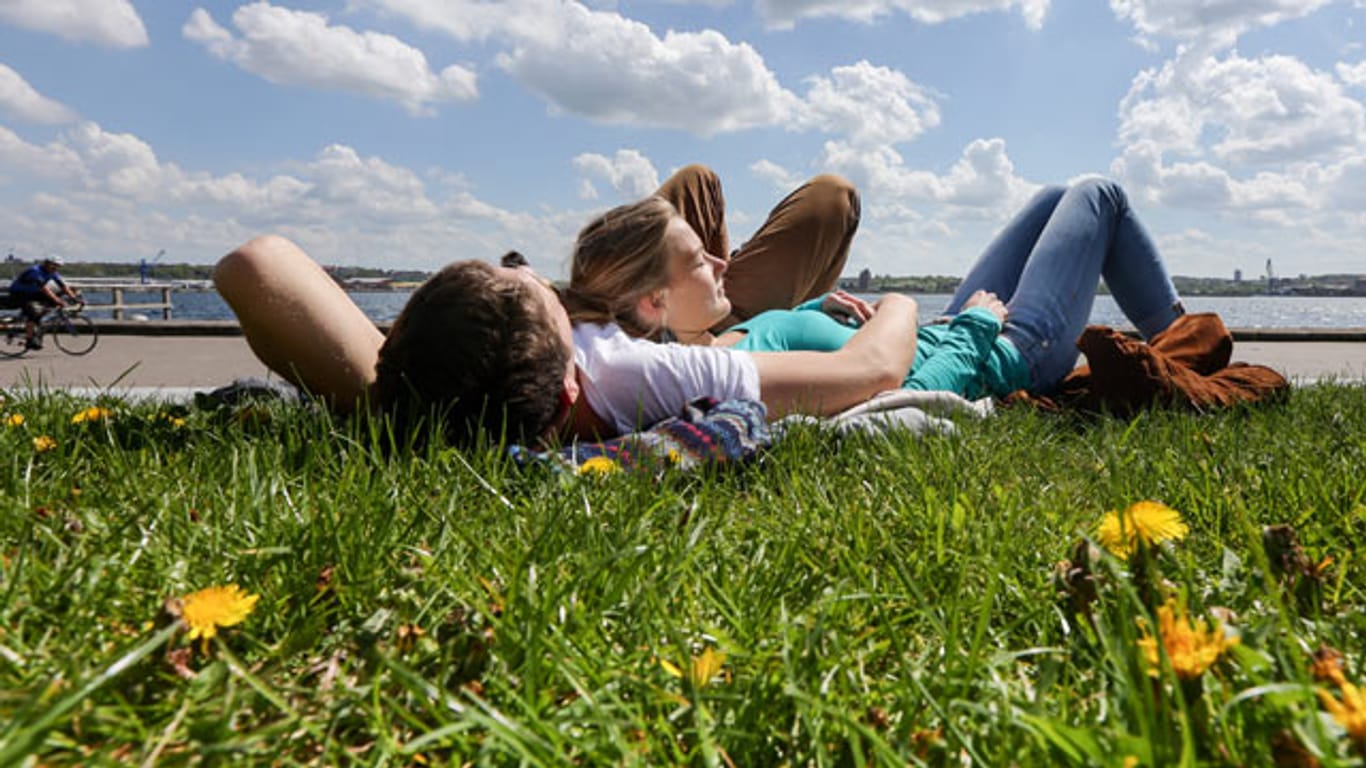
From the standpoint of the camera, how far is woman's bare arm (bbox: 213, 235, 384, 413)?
2.40 m

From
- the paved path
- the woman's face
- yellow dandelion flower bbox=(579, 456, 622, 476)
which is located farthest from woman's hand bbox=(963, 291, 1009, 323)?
yellow dandelion flower bbox=(579, 456, 622, 476)

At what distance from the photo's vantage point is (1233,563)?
1.17 m

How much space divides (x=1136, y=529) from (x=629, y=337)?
2.04 meters

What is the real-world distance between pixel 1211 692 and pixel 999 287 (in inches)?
159

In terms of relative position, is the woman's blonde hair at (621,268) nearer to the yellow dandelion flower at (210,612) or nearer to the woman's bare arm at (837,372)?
the woman's bare arm at (837,372)

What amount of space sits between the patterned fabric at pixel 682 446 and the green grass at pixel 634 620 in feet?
0.37

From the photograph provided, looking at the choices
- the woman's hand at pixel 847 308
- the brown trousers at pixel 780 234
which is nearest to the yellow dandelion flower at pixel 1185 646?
the woman's hand at pixel 847 308

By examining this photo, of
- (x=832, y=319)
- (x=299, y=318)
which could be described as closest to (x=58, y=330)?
(x=299, y=318)

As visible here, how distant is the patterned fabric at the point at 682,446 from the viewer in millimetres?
1774

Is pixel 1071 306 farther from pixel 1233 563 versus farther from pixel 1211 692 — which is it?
pixel 1211 692

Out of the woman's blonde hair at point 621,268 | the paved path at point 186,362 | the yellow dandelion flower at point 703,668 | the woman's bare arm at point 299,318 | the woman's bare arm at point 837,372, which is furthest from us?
the paved path at point 186,362

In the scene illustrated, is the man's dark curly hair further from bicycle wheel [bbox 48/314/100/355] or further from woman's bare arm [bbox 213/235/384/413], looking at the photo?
bicycle wheel [bbox 48/314/100/355]

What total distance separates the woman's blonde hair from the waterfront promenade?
1.91 metres

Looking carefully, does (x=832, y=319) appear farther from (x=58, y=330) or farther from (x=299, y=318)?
(x=58, y=330)
